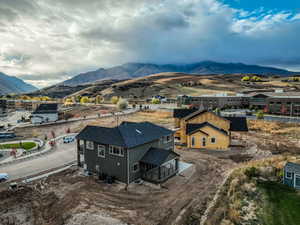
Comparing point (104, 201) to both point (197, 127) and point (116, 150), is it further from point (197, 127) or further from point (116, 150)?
point (197, 127)

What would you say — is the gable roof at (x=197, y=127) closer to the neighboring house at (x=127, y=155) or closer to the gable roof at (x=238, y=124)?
the gable roof at (x=238, y=124)

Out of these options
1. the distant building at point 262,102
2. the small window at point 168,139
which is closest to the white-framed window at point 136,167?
the small window at point 168,139

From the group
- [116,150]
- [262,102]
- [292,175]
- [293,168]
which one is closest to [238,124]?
[293,168]

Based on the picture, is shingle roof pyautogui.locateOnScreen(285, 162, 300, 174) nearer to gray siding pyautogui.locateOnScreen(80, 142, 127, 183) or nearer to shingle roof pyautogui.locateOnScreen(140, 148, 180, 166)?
shingle roof pyautogui.locateOnScreen(140, 148, 180, 166)

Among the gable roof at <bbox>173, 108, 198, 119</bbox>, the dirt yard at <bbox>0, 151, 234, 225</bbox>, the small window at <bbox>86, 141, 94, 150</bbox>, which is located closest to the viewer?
the dirt yard at <bbox>0, 151, 234, 225</bbox>

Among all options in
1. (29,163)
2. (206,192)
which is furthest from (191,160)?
(29,163)

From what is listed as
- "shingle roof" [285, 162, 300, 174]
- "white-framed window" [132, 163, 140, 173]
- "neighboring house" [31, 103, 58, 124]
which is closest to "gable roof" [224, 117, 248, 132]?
"shingle roof" [285, 162, 300, 174]
